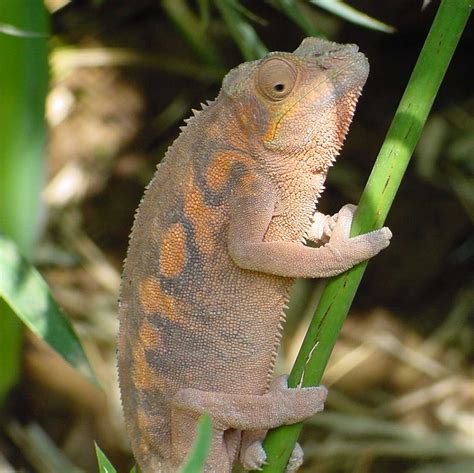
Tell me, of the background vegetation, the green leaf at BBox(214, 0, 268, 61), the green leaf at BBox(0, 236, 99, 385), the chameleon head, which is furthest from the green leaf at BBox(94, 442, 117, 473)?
the background vegetation

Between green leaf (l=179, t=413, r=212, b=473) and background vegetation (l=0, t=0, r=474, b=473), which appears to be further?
background vegetation (l=0, t=0, r=474, b=473)

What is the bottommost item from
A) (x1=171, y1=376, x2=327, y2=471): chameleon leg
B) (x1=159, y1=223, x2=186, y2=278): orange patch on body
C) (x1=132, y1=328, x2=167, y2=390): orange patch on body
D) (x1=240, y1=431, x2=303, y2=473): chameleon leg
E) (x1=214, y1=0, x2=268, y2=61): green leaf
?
(x1=240, y1=431, x2=303, y2=473): chameleon leg

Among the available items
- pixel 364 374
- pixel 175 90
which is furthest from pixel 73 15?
pixel 364 374

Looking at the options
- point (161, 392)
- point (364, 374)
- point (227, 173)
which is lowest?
point (364, 374)

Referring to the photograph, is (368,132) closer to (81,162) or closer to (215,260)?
(81,162)

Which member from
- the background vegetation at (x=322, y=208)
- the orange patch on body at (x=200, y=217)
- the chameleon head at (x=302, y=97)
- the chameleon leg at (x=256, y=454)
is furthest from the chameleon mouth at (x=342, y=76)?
the background vegetation at (x=322, y=208)

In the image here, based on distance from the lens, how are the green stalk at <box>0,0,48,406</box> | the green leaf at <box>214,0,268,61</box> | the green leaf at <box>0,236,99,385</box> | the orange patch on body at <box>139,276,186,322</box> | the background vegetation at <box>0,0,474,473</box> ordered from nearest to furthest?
the orange patch on body at <box>139,276,186,322</box> < the green leaf at <box>0,236,99,385</box> < the green leaf at <box>214,0,268,61</box> < the green stalk at <box>0,0,48,406</box> < the background vegetation at <box>0,0,474,473</box>

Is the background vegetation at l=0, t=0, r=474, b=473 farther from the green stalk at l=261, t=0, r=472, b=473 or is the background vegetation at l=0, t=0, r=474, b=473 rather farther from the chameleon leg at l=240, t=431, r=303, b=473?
the green stalk at l=261, t=0, r=472, b=473
